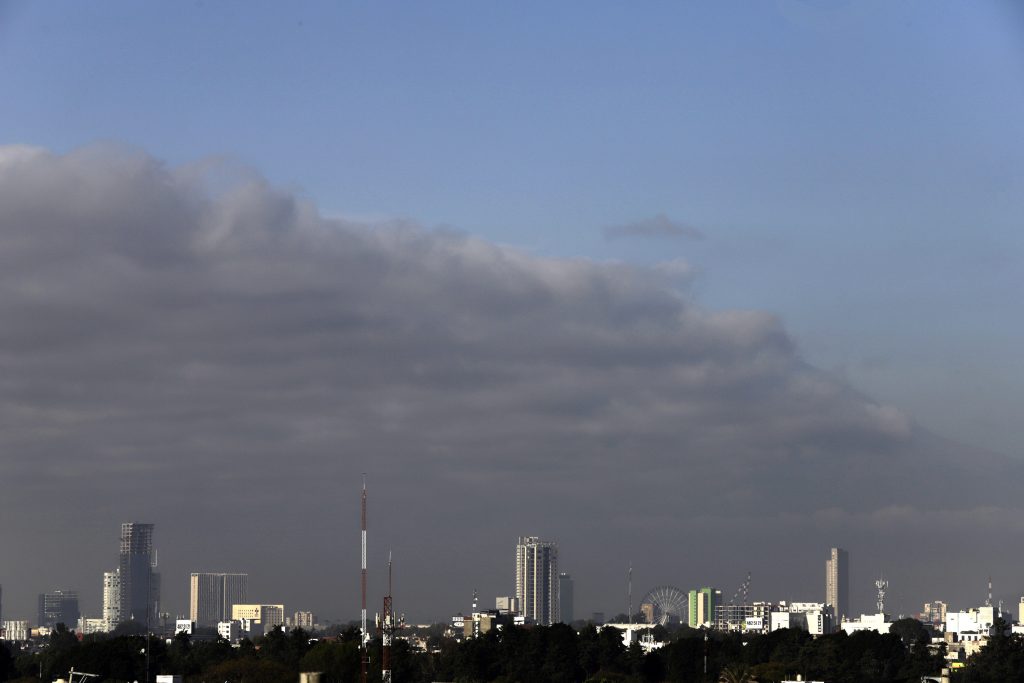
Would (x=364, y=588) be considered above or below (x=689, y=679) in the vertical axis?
above

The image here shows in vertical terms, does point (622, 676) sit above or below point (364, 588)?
below

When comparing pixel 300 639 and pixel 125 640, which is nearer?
pixel 125 640

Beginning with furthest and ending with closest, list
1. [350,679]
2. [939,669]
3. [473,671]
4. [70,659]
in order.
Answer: [939,669], [473,671], [70,659], [350,679]

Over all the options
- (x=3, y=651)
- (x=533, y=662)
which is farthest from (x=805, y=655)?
(x=3, y=651)

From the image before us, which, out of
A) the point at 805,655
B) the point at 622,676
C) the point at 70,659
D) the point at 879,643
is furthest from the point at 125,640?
the point at 879,643

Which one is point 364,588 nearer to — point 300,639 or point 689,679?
point 689,679

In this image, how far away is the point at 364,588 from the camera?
82.9 metres

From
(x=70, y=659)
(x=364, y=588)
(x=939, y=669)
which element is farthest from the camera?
(x=939, y=669)

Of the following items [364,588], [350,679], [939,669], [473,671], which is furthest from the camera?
[939,669]

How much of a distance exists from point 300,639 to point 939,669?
75284mm

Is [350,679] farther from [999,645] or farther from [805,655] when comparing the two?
[999,645]

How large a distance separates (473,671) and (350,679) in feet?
106

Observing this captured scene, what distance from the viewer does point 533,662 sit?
17838 cm

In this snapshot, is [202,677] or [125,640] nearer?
[202,677]
